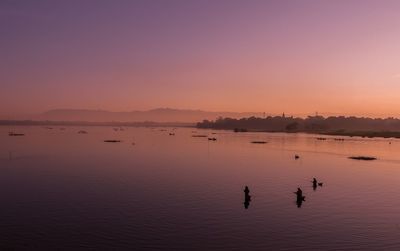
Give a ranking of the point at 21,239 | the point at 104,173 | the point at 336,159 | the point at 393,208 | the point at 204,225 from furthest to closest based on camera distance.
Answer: the point at 336,159 → the point at 104,173 → the point at 393,208 → the point at 204,225 → the point at 21,239

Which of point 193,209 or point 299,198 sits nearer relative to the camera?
point 193,209

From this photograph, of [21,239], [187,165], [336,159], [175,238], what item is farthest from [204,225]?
[336,159]

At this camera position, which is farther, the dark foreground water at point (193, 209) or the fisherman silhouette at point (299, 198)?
the fisherman silhouette at point (299, 198)

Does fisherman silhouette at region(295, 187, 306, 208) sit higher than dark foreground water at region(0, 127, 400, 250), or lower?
higher

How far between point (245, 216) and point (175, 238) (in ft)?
30.5

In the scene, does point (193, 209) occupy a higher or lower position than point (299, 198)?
lower

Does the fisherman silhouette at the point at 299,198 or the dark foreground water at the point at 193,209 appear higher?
the fisherman silhouette at the point at 299,198

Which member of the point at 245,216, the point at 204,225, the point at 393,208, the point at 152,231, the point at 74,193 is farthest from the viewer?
the point at 74,193

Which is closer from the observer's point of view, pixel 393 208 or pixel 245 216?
pixel 245 216

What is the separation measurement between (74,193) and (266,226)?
23945 millimetres

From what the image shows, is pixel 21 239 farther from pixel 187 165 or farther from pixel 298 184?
pixel 187 165

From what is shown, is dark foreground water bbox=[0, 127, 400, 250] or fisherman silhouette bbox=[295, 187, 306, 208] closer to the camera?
dark foreground water bbox=[0, 127, 400, 250]

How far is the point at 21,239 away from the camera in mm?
28828

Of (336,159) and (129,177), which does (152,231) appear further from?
(336,159)
